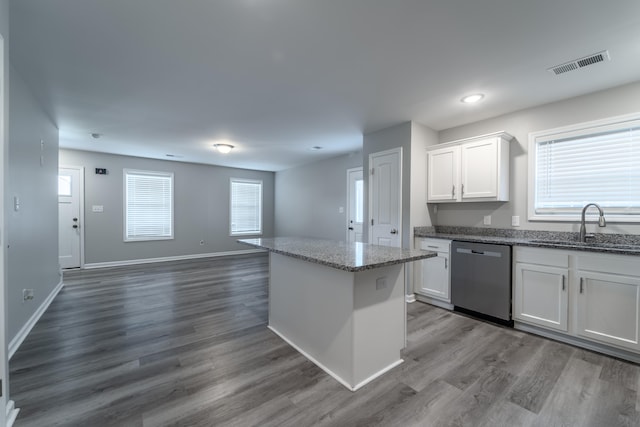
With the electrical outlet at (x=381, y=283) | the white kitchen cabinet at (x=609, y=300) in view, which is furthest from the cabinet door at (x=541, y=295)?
the electrical outlet at (x=381, y=283)

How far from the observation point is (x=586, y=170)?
2783 mm

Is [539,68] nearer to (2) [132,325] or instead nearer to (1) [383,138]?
(1) [383,138]

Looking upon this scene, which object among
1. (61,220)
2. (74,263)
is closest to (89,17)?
(61,220)

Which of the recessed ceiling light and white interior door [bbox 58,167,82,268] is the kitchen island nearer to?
the recessed ceiling light

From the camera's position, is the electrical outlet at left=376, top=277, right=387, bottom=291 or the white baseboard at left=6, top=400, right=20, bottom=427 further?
the electrical outlet at left=376, top=277, right=387, bottom=291

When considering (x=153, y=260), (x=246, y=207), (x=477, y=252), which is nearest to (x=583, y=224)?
(x=477, y=252)

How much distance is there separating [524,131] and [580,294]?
183 centimetres

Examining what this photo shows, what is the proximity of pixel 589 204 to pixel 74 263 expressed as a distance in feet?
26.6

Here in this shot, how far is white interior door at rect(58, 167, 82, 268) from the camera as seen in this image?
527 cm

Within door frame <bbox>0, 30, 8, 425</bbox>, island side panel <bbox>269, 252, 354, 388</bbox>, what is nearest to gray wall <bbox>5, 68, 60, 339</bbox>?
→ door frame <bbox>0, 30, 8, 425</bbox>

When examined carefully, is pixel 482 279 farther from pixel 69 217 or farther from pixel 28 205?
pixel 69 217

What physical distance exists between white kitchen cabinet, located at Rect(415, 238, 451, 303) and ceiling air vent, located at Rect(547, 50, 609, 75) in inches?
75.9

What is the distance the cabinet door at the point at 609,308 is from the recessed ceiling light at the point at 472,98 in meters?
1.91

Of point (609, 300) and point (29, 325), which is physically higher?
point (609, 300)
